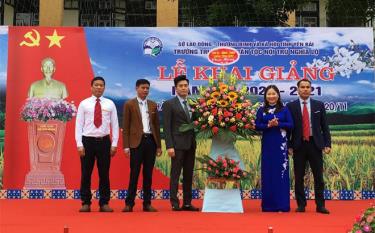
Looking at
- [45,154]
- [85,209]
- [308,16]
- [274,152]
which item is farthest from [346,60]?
[308,16]

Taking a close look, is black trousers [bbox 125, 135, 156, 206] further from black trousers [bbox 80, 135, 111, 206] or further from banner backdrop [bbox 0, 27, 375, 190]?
banner backdrop [bbox 0, 27, 375, 190]

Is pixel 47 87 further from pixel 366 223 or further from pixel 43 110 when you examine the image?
pixel 366 223

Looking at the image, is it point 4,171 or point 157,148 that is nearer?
point 157,148

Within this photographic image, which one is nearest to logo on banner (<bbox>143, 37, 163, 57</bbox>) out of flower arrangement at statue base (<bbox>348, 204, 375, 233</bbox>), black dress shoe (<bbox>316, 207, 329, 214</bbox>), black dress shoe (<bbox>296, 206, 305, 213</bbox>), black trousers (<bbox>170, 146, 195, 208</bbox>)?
black trousers (<bbox>170, 146, 195, 208</bbox>)

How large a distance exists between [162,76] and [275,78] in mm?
1440

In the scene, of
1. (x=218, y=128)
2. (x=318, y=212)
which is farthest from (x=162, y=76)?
(x=318, y=212)

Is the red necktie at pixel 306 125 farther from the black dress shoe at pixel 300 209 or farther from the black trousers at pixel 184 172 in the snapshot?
the black trousers at pixel 184 172

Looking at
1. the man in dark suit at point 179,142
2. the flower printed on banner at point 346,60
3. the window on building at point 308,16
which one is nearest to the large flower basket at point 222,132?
the man in dark suit at point 179,142

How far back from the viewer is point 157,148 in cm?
571

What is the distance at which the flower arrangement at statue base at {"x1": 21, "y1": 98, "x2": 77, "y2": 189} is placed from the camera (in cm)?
661

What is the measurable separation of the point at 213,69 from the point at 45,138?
230 cm

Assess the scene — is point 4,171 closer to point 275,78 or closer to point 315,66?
point 275,78

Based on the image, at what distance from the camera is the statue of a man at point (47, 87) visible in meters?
6.68

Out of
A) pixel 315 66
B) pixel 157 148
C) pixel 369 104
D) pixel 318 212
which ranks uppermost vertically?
pixel 315 66
